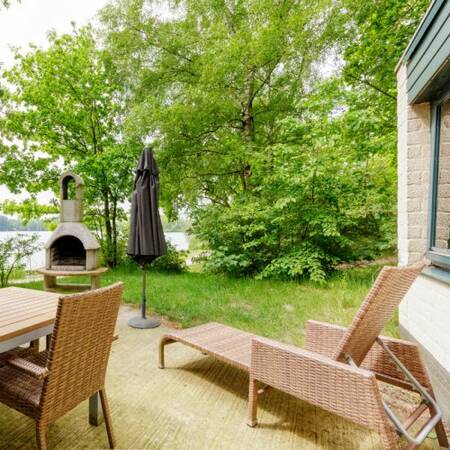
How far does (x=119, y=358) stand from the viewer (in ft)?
10.3

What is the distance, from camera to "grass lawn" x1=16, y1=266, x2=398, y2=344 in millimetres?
3926

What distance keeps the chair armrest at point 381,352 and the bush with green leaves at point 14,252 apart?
6.49 meters

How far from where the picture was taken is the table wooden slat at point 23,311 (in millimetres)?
1770

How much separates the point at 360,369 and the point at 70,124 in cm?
904

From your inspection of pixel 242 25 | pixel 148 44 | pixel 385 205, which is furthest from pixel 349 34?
pixel 148 44

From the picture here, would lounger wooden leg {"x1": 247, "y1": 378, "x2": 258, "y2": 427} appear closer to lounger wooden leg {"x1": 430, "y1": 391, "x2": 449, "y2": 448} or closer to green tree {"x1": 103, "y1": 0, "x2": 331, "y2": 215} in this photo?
lounger wooden leg {"x1": 430, "y1": 391, "x2": 449, "y2": 448}

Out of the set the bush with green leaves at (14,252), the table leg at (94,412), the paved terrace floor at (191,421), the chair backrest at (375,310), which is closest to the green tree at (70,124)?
the bush with green leaves at (14,252)

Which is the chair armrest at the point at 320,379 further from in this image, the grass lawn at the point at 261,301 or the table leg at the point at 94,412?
the grass lawn at the point at 261,301

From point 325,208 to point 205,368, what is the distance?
4142 millimetres

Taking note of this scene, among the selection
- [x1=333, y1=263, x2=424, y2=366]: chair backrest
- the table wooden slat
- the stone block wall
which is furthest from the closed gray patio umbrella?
the stone block wall

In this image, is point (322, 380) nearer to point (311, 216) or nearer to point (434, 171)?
point (434, 171)

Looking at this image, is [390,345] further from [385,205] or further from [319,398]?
[385,205]

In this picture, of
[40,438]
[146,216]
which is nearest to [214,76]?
[146,216]

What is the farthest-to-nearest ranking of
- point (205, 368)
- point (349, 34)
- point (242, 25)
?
1. point (242, 25)
2. point (349, 34)
3. point (205, 368)
